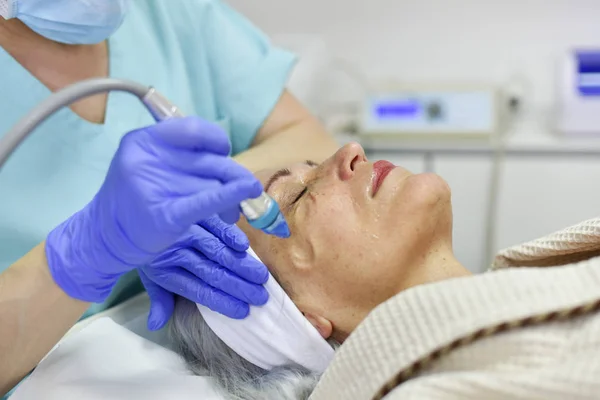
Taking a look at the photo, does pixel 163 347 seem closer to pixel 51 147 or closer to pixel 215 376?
pixel 215 376

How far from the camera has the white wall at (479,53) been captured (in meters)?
1.99

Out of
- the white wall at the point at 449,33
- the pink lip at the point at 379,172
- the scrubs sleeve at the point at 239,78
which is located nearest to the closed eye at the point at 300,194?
the pink lip at the point at 379,172

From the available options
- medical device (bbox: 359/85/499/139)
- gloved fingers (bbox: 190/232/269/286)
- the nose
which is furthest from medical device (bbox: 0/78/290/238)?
medical device (bbox: 359/85/499/139)

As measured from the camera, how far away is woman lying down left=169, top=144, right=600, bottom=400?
0.72 meters

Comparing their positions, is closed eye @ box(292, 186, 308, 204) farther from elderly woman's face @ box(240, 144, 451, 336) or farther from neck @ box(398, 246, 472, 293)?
neck @ box(398, 246, 472, 293)

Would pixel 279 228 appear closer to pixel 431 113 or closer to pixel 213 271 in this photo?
pixel 213 271

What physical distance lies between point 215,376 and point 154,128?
0.45 m

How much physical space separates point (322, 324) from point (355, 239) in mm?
148

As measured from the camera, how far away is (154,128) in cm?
77

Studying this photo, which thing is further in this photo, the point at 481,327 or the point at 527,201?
the point at 527,201

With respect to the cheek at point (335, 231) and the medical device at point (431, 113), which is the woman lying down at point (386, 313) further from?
the medical device at point (431, 113)

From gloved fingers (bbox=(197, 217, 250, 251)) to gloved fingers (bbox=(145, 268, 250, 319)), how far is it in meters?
0.07

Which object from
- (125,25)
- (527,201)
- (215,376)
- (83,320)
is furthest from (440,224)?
(527,201)

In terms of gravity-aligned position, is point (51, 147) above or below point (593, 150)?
above
